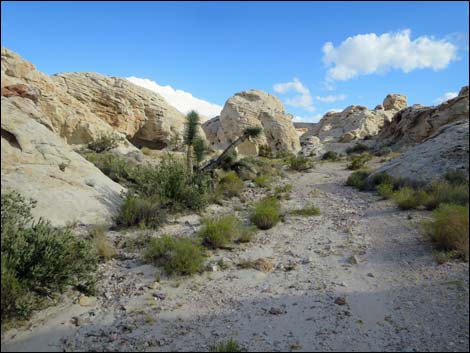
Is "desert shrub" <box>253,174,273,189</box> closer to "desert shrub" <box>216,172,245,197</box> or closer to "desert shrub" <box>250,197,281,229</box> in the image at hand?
"desert shrub" <box>216,172,245,197</box>

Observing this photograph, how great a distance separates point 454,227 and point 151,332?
4.13 metres

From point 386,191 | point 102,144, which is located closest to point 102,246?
point 386,191

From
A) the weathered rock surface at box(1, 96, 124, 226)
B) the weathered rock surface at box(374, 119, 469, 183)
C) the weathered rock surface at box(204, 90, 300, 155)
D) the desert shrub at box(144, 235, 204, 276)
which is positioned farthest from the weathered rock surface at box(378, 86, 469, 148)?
the weathered rock surface at box(1, 96, 124, 226)

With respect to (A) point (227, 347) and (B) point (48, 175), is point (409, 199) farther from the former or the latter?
(B) point (48, 175)

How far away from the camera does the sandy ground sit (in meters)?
3.36

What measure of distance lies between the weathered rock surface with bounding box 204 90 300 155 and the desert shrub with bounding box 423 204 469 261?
2203cm

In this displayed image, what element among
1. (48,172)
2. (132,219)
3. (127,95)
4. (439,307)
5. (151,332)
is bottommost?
(151,332)

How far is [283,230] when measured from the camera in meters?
7.31

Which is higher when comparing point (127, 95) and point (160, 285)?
point (127, 95)

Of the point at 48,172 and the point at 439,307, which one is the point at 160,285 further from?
the point at 48,172

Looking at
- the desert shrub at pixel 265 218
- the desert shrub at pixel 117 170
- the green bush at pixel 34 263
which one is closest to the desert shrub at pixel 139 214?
the desert shrub at pixel 265 218

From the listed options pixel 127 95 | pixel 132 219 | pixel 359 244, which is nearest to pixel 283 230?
pixel 359 244

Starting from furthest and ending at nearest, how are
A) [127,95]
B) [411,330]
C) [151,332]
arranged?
[127,95] → [151,332] → [411,330]

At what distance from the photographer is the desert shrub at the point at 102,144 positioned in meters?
16.5
